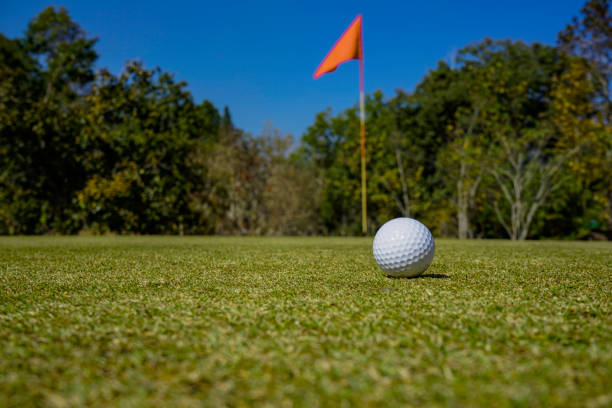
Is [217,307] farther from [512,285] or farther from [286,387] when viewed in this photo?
[512,285]

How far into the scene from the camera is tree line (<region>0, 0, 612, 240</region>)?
15516 mm

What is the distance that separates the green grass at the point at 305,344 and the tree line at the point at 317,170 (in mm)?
13039

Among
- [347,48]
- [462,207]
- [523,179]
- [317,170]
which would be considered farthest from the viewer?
[317,170]

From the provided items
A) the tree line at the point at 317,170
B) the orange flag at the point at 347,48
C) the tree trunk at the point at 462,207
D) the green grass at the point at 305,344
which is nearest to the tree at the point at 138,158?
the tree line at the point at 317,170

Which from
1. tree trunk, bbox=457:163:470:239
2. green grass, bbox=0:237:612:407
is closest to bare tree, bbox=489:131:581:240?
tree trunk, bbox=457:163:470:239

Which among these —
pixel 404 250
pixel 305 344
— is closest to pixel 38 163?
pixel 404 250

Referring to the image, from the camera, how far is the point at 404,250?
13.6ft

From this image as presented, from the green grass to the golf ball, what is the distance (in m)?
0.49

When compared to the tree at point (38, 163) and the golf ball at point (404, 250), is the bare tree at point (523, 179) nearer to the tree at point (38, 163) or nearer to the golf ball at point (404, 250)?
the golf ball at point (404, 250)

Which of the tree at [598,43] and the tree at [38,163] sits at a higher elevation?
the tree at [598,43]

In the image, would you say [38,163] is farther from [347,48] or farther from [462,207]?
[462,207]

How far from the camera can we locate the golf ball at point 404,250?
13.7ft

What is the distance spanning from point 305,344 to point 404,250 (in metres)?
2.40

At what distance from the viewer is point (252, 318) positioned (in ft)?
7.94
